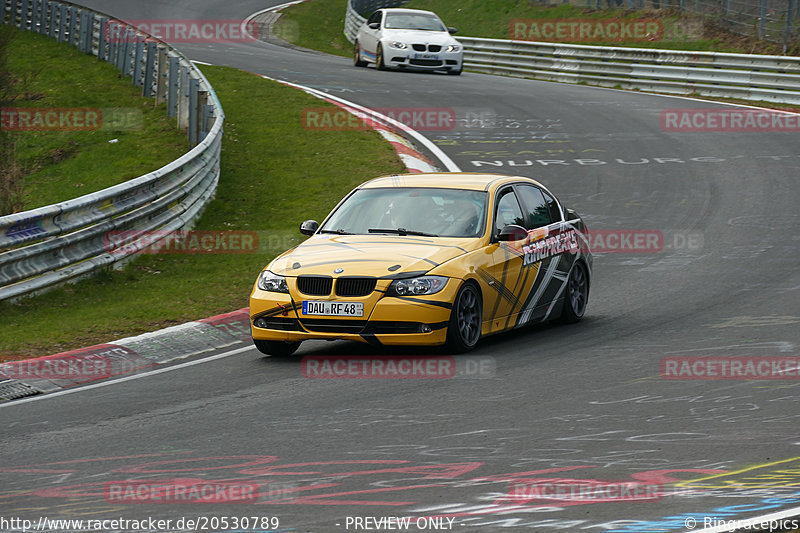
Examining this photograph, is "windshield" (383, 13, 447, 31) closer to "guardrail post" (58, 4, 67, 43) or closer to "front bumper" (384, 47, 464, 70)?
"front bumper" (384, 47, 464, 70)

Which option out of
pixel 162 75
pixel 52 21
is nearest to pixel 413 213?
pixel 162 75

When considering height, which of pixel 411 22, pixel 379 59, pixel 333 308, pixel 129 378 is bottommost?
pixel 129 378

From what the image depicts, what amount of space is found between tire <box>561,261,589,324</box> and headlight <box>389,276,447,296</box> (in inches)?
95.2

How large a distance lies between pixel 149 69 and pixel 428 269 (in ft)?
59.2

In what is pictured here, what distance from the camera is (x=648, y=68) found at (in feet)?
106

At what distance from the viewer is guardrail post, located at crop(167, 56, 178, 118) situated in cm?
2418

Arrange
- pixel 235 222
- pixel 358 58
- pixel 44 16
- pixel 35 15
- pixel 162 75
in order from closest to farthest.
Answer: pixel 235 222, pixel 162 75, pixel 358 58, pixel 44 16, pixel 35 15

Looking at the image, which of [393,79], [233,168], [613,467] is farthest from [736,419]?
[393,79]

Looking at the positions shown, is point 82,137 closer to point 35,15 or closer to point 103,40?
point 103,40

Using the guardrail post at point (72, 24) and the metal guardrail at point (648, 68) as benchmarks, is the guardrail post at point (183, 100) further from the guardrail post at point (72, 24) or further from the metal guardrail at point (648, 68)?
the metal guardrail at point (648, 68)

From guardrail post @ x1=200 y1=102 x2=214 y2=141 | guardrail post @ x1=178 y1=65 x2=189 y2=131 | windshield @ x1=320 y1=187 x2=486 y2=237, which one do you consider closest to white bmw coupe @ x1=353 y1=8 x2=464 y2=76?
guardrail post @ x1=178 y1=65 x2=189 y2=131

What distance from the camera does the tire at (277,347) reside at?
35.0 feet

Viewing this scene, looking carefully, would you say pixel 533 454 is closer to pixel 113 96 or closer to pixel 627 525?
pixel 627 525

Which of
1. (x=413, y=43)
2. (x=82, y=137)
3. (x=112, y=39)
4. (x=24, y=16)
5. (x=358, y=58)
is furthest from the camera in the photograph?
(x=24, y=16)
